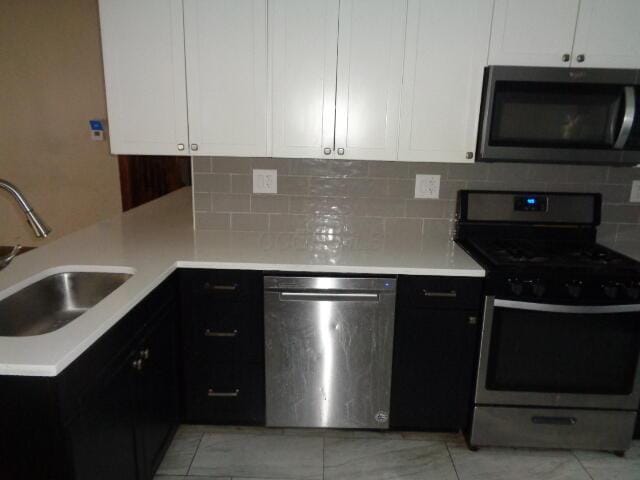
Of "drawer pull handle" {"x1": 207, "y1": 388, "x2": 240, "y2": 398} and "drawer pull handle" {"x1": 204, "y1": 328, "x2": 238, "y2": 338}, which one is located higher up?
"drawer pull handle" {"x1": 204, "y1": 328, "x2": 238, "y2": 338}

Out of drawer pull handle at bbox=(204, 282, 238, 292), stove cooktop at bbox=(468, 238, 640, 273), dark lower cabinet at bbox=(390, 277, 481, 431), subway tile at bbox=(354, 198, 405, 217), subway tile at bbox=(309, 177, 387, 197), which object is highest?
subway tile at bbox=(309, 177, 387, 197)

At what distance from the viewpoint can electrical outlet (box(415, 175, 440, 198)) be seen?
2279 mm

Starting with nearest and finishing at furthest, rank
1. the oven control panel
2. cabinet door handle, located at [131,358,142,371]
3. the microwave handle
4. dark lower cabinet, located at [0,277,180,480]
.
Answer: dark lower cabinet, located at [0,277,180,480] → cabinet door handle, located at [131,358,142,371] → the microwave handle → the oven control panel

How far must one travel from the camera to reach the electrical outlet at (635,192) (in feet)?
7.51

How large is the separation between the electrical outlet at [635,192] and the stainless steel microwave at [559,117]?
505 millimetres

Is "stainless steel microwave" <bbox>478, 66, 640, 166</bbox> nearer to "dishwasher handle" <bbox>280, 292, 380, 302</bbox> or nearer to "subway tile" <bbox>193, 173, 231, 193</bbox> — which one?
"dishwasher handle" <bbox>280, 292, 380, 302</bbox>

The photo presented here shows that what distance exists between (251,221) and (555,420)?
1.72 metres

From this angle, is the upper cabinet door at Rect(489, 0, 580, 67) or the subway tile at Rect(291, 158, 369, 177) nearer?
the upper cabinet door at Rect(489, 0, 580, 67)

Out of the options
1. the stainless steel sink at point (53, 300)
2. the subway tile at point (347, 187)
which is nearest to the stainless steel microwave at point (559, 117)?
the subway tile at point (347, 187)

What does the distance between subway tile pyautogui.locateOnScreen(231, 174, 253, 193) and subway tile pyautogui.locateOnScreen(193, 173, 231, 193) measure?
26mm

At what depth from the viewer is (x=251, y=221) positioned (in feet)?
7.73

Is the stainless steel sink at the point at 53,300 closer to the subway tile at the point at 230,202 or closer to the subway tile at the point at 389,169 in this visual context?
the subway tile at the point at 230,202

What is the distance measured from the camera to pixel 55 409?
1090 mm

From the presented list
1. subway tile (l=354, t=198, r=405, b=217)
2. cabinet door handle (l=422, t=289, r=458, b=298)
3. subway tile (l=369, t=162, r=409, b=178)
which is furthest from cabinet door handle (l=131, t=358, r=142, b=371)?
subway tile (l=369, t=162, r=409, b=178)
